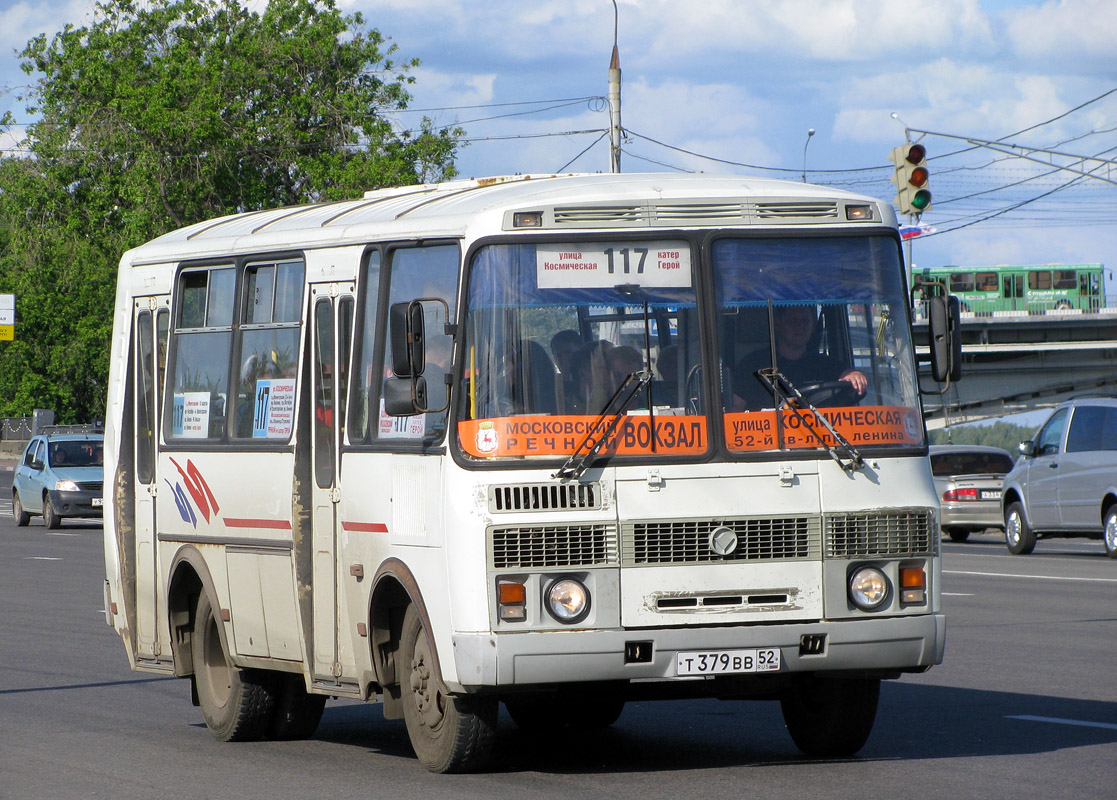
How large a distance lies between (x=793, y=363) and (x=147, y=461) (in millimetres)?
4304

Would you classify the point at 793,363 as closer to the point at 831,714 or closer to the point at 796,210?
the point at 796,210

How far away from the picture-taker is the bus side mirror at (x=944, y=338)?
853 cm

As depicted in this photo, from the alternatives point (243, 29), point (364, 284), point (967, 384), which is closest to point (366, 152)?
point (243, 29)

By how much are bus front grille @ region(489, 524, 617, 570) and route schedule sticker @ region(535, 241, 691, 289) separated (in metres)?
1.04

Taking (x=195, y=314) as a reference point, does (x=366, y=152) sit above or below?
above

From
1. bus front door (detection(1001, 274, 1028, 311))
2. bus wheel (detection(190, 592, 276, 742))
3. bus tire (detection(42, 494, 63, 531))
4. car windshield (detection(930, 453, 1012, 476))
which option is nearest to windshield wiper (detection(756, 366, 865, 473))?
bus wheel (detection(190, 592, 276, 742))

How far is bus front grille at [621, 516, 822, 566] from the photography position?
772 cm

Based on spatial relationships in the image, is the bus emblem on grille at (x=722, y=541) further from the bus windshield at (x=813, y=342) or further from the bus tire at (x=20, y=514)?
the bus tire at (x=20, y=514)

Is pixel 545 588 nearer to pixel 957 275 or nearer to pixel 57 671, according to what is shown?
pixel 57 671

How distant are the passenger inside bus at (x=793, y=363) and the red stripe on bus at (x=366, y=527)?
5.55 ft

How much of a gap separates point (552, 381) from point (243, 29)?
167ft

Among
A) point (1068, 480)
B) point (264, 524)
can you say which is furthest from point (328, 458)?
point (1068, 480)

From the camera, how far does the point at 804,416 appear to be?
7996 millimetres

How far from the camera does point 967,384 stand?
240ft
